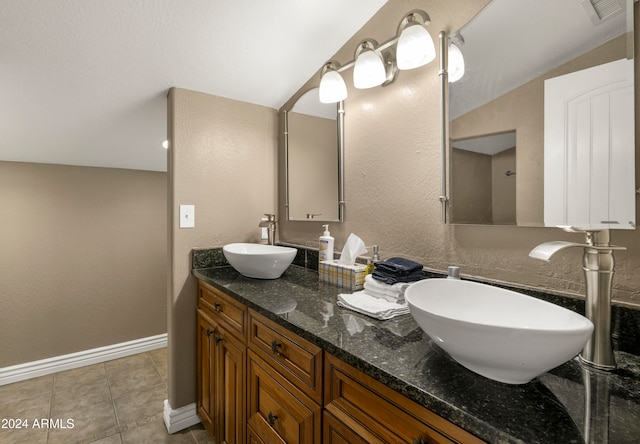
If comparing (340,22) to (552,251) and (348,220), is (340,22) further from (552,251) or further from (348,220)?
(552,251)

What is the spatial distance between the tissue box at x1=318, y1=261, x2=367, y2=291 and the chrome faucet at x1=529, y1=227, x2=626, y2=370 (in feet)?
2.44

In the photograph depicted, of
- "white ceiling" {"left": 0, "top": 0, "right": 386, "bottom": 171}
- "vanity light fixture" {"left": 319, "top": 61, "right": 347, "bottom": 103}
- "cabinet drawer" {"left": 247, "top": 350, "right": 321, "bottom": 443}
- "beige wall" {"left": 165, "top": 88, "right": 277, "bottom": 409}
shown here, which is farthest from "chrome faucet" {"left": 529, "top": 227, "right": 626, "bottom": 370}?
"beige wall" {"left": 165, "top": 88, "right": 277, "bottom": 409}

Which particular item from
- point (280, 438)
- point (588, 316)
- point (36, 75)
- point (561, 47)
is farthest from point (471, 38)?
point (36, 75)

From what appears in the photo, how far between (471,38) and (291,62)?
0.99m

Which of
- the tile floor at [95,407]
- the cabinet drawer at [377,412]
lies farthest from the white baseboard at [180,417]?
the cabinet drawer at [377,412]

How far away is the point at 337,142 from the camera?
5.57 ft

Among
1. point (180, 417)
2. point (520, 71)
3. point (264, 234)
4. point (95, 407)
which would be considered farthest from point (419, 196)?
point (95, 407)

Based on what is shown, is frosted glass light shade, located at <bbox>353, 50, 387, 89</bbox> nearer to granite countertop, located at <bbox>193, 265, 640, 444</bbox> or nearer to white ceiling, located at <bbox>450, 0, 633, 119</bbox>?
white ceiling, located at <bbox>450, 0, 633, 119</bbox>

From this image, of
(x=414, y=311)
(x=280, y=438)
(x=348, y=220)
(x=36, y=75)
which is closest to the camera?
(x=414, y=311)

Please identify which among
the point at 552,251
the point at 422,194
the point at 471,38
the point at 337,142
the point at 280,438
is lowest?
the point at 280,438

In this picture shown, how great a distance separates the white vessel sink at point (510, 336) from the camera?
52cm

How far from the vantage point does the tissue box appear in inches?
52.9

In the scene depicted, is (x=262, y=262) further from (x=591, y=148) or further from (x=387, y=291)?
(x=591, y=148)

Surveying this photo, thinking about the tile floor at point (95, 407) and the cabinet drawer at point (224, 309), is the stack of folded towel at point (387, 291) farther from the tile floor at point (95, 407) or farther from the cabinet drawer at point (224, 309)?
the tile floor at point (95, 407)
